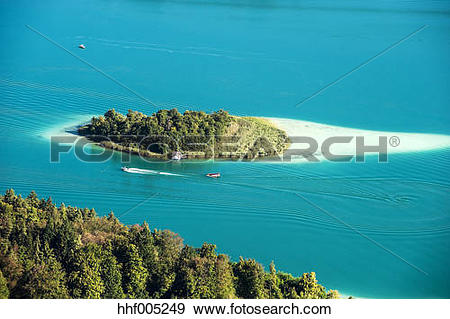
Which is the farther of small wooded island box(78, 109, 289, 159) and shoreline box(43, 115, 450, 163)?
shoreline box(43, 115, 450, 163)

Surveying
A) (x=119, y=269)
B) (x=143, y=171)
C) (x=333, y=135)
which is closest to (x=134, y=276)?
(x=119, y=269)

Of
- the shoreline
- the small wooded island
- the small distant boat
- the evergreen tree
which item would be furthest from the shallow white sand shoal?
the evergreen tree

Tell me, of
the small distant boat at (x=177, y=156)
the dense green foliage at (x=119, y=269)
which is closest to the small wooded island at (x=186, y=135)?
the small distant boat at (x=177, y=156)

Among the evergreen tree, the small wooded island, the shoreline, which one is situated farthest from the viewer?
the shoreline

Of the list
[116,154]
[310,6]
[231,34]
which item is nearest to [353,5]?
[310,6]

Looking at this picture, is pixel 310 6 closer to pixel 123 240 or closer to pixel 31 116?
pixel 31 116

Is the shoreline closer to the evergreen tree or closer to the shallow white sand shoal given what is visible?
the shallow white sand shoal
